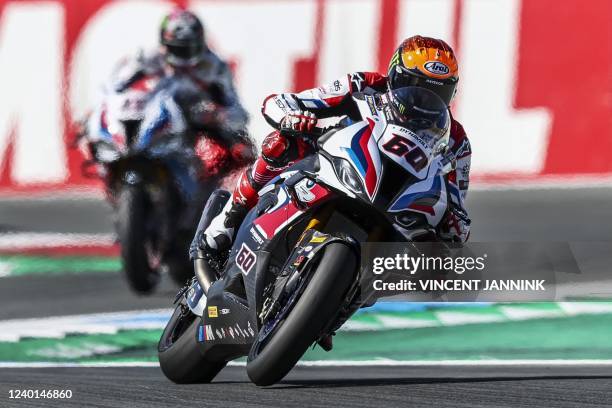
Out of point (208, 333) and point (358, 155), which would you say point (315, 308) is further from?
point (208, 333)

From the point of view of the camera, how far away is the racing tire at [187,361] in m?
5.54

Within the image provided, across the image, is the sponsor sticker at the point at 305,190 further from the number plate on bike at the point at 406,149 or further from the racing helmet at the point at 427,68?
the racing helmet at the point at 427,68

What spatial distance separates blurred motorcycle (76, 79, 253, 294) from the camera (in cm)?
919

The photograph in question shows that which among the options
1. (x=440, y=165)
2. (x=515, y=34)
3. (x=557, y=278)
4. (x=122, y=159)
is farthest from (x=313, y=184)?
(x=515, y=34)

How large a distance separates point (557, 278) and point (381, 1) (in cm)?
713

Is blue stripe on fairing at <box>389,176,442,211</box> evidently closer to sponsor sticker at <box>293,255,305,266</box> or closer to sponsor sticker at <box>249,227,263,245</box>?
sponsor sticker at <box>293,255,305,266</box>

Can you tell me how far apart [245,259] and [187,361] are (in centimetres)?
59

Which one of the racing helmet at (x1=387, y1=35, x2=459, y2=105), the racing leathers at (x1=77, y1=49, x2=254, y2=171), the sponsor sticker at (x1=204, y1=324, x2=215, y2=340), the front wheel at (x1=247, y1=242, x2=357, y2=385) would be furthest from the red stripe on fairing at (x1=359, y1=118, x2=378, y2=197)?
the racing leathers at (x1=77, y1=49, x2=254, y2=171)

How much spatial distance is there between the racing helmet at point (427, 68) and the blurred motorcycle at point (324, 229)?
0.62 feet

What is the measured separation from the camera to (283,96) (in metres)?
5.50

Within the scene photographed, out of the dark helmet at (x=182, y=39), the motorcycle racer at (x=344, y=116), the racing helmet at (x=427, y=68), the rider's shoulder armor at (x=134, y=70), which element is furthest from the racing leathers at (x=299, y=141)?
the dark helmet at (x=182, y=39)

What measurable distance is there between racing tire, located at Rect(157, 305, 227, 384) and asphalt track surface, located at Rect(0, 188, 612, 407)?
0.27 feet

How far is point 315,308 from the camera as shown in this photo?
4.56 metres

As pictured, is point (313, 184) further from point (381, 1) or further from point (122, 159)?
point (381, 1)
